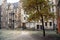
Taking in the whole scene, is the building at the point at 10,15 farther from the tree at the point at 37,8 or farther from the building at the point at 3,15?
the tree at the point at 37,8

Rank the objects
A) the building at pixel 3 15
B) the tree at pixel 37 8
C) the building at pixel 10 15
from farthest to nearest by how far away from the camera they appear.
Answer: the building at pixel 3 15
the building at pixel 10 15
the tree at pixel 37 8

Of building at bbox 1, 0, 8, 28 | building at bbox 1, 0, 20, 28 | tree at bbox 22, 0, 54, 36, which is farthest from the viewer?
building at bbox 1, 0, 8, 28

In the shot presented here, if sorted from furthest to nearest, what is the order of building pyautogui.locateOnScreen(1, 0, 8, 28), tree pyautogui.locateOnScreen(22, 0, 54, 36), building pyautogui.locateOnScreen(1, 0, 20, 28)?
building pyautogui.locateOnScreen(1, 0, 8, 28), building pyautogui.locateOnScreen(1, 0, 20, 28), tree pyautogui.locateOnScreen(22, 0, 54, 36)

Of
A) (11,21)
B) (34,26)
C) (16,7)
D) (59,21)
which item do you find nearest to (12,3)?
(16,7)

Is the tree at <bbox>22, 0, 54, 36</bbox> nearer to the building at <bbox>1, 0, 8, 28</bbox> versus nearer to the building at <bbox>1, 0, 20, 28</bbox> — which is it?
the building at <bbox>1, 0, 20, 28</bbox>

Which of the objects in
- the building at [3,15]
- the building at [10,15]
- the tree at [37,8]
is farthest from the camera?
the building at [3,15]

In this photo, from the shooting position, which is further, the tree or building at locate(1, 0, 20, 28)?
building at locate(1, 0, 20, 28)

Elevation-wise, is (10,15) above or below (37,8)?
below

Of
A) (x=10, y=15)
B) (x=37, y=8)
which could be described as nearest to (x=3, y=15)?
(x=10, y=15)

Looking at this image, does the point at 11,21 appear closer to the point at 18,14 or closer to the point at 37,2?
the point at 18,14

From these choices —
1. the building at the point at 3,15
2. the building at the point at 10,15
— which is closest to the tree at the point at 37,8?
the building at the point at 10,15

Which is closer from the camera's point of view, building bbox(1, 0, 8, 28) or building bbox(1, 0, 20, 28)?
building bbox(1, 0, 20, 28)

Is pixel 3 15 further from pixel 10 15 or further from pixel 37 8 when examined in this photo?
pixel 37 8

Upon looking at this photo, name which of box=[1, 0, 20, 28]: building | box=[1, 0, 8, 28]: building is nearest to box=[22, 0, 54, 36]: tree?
box=[1, 0, 20, 28]: building
